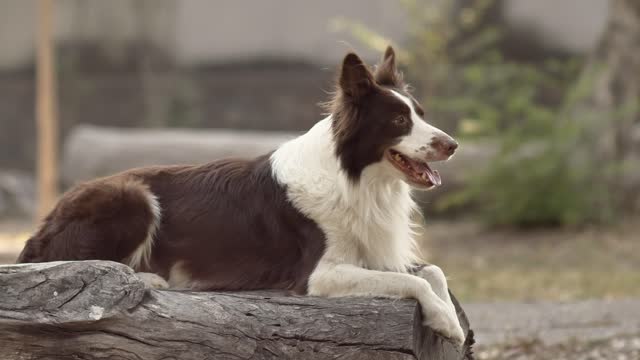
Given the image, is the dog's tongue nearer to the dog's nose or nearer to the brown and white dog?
the brown and white dog

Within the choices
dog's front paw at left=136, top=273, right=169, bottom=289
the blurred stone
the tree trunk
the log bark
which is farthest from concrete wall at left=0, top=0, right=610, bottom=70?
the log bark

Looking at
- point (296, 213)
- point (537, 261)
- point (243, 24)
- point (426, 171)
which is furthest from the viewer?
point (243, 24)

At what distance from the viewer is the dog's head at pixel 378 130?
4410mm

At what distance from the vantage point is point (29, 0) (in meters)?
15.1

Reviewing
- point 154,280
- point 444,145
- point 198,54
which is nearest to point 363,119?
point 444,145

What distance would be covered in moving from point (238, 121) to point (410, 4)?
11.2ft

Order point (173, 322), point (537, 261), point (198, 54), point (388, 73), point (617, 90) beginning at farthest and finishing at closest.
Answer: point (198, 54)
point (617, 90)
point (537, 261)
point (388, 73)
point (173, 322)

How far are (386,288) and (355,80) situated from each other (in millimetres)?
852

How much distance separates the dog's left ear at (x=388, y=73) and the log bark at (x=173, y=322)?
98 centimetres

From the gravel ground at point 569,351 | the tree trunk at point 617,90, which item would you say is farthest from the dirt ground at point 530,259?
the gravel ground at point 569,351

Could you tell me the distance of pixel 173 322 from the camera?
13.3ft

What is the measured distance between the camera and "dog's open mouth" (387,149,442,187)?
174 inches

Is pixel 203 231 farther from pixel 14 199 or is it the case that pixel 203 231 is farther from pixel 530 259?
pixel 14 199

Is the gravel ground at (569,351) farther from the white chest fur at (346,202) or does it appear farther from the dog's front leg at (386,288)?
the dog's front leg at (386,288)
